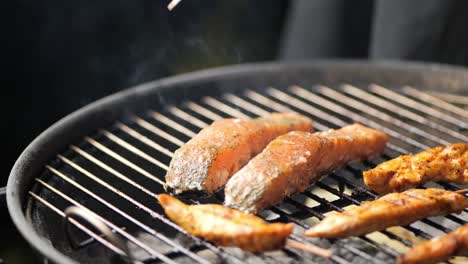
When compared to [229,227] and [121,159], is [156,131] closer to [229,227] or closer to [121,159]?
[121,159]

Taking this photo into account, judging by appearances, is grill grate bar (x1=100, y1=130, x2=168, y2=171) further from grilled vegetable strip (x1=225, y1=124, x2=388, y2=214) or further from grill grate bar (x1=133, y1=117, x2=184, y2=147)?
grilled vegetable strip (x1=225, y1=124, x2=388, y2=214)

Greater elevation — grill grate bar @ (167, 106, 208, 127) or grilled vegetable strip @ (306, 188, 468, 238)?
grill grate bar @ (167, 106, 208, 127)

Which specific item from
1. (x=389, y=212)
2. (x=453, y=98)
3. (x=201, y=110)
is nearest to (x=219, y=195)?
(x=389, y=212)

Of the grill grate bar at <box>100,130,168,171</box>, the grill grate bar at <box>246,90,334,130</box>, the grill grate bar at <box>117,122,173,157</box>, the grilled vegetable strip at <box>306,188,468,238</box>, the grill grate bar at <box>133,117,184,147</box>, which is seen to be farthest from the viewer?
the grill grate bar at <box>246,90,334,130</box>

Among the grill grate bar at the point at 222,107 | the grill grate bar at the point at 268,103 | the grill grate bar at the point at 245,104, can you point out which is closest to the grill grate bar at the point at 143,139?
the grill grate bar at the point at 222,107

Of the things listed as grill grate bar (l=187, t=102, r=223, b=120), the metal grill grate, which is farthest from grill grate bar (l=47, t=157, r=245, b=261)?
grill grate bar (l=187, t=102, r=223, b=120)

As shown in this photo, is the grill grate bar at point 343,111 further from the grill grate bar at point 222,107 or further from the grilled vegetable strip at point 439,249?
the grilled vegetable strip at point 439,249

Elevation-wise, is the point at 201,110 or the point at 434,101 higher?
the point at 434,101

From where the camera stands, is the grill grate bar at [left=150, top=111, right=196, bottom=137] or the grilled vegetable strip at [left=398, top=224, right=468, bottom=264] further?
the grill grate bar at [left=150, top=111, right=196, bottom=137]

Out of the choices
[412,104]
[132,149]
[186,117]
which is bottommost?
[132,149]

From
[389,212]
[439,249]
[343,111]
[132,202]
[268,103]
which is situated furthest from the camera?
[268,103]
